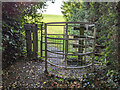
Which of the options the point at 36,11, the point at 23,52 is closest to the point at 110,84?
the point at 23,52

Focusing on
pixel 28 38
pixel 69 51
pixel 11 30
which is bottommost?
pixel 69 51

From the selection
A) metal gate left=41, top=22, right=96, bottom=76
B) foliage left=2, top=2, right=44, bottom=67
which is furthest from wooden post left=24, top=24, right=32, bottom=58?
metal gate left=41, top=22, right=96, bottom=76

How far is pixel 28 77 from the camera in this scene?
2914 mm

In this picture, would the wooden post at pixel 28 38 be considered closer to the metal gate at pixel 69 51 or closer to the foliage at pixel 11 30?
the foliage at pixel 11 30

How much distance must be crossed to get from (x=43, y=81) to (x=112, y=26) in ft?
6.31

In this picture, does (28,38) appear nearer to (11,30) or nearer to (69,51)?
(11,30)

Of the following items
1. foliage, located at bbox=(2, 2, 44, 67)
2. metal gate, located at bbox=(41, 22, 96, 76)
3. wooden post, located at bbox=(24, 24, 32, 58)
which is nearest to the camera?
metal gate, located at bbox=(41, 22, 96, 76)

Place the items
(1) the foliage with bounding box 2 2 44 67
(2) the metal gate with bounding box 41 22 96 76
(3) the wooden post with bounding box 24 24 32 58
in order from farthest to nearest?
(3) the wooden post with bounding box 24 24 32 58 < (1) the foliage with bounding box 2 2 44 67 < (2) the metal gate with bounding box 41 22 96 76

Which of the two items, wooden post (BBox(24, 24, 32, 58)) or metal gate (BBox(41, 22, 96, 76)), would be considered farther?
wooden post (BBox(24, 24, 32, 58))

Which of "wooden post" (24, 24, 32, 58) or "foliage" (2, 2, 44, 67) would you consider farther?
"wooden post" (24, 24, 32, 58)

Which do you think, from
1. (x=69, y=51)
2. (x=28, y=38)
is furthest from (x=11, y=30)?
(x=69, y=51)

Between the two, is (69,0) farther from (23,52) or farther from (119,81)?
(119,81)

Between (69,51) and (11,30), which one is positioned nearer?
(11,30)

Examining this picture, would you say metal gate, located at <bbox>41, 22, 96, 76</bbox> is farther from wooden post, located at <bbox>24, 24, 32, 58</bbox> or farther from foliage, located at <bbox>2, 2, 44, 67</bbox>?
foliage, located at <bbox>2, 2, 44, 67</bbox>
